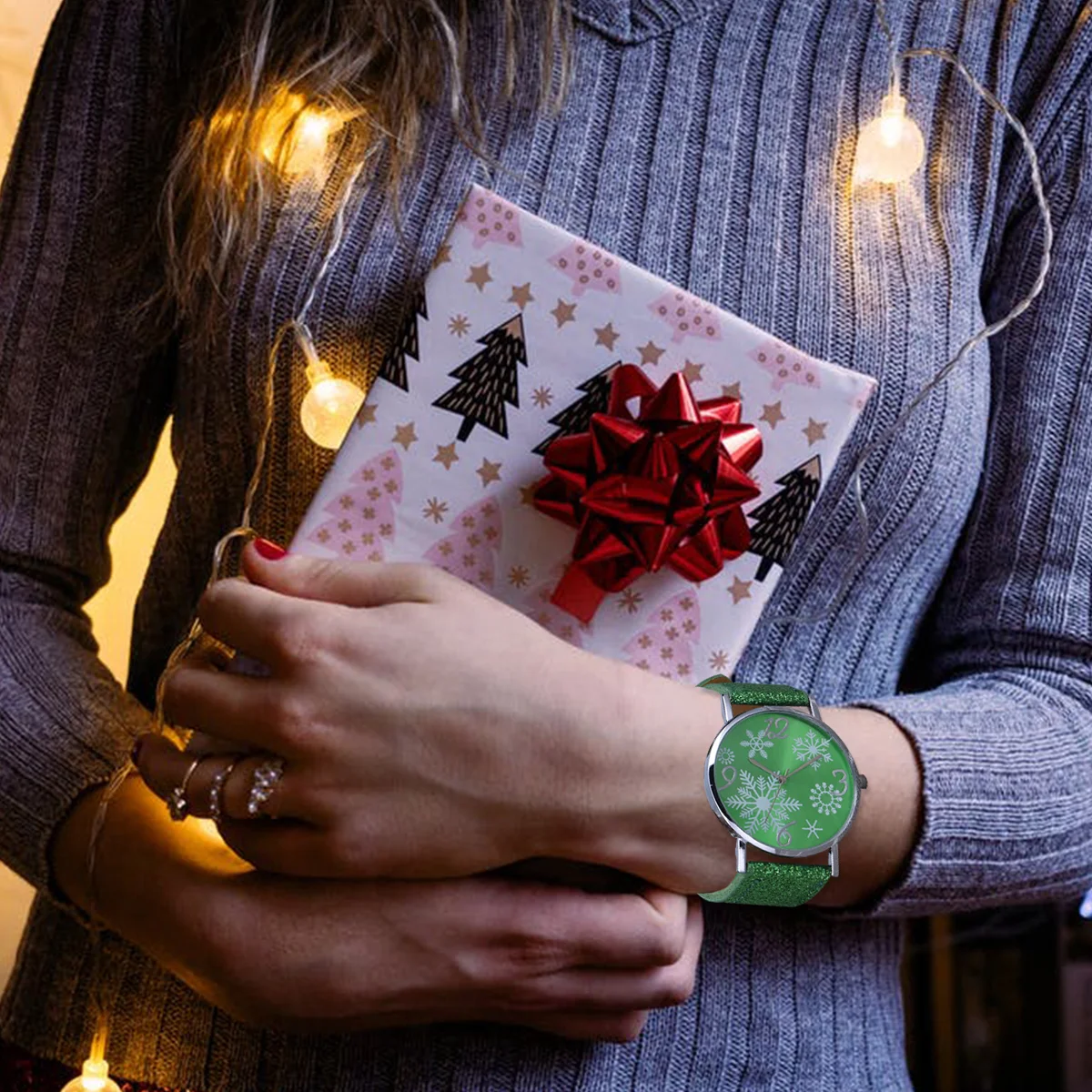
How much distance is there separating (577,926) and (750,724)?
11cm

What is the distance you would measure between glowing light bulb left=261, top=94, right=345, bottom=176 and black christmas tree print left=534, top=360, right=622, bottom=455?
203 millimetres

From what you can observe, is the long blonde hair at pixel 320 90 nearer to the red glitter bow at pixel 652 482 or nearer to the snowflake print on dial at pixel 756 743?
the red glitter bow at pixel 652 482

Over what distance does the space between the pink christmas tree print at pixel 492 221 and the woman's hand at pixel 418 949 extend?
0.27 meters

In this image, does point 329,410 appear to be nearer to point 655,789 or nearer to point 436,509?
point 436,509

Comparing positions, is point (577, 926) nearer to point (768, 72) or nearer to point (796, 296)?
point (796, 296)

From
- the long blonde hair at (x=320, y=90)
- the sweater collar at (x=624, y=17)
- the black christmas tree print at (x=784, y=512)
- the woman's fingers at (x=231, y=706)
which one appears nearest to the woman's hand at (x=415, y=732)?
the woman's fingers at (x=231, y=706)

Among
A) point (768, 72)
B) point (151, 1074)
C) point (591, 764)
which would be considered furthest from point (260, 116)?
point (151, 1074)

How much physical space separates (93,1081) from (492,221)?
0.43 meters

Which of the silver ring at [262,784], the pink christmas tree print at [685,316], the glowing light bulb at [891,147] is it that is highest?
the glowing light bulb at [891,147]

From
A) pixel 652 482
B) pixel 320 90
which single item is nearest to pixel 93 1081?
pixel 652 482

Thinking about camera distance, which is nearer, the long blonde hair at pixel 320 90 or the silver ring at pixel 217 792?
the silver ring at pixel 217 792

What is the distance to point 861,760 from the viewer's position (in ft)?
1.94

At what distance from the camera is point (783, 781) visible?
0.56 metres

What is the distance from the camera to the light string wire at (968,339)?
649mm
